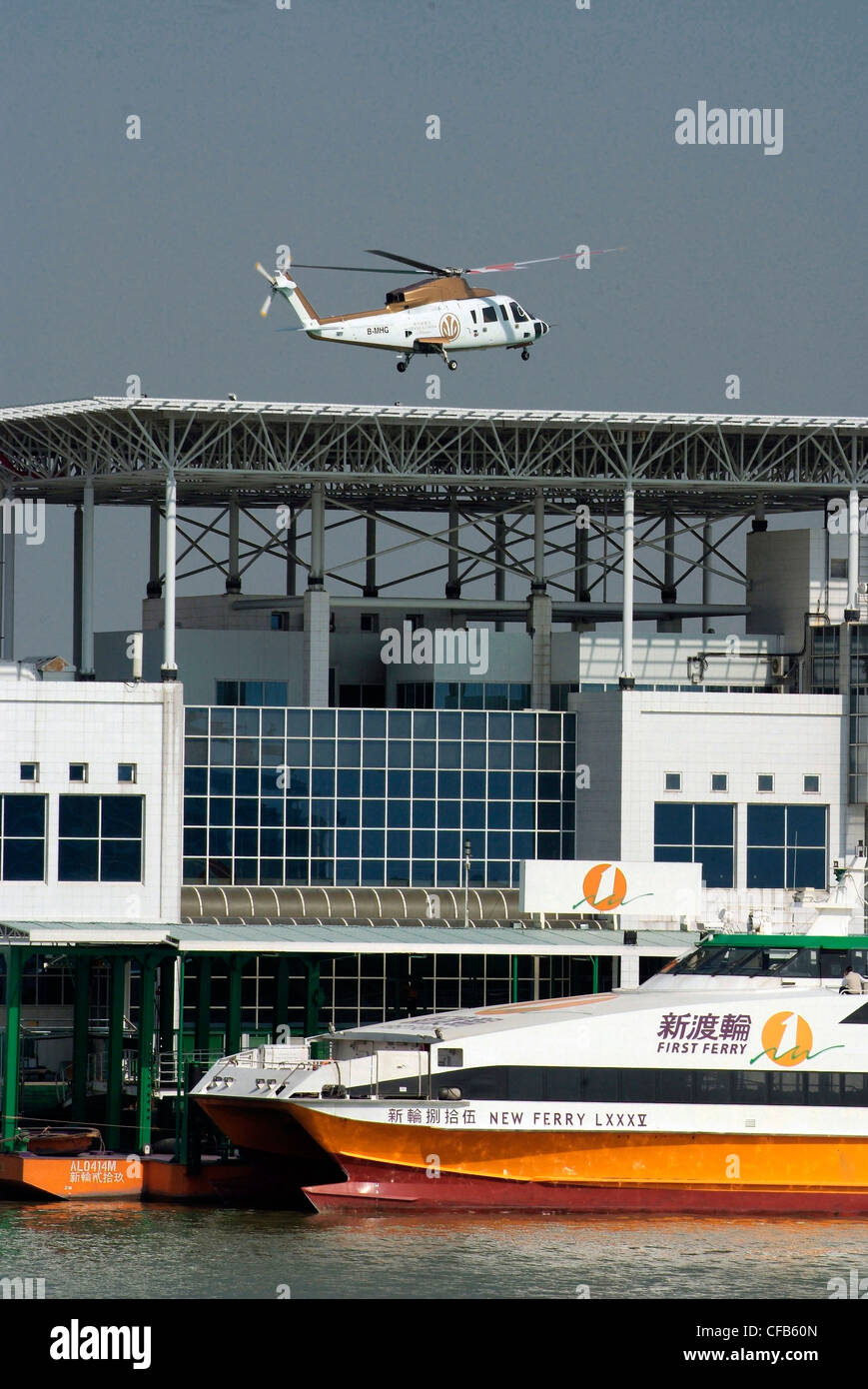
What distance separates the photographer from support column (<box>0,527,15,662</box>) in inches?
4311

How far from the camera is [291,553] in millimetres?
114312

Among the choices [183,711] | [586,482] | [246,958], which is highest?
[586,482]

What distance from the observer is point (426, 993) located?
8988 cm

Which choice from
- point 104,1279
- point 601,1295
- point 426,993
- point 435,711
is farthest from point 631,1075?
point 435,711

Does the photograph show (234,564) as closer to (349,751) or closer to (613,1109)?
(349,751)

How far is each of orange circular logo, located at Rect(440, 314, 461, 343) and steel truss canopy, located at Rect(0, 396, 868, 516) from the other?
4.71 m

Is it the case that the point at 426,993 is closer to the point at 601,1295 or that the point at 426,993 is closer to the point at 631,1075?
the point at 631,1075

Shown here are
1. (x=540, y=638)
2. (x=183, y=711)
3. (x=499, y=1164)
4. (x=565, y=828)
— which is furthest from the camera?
(x=540, y=638)

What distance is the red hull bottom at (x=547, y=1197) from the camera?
215 ft

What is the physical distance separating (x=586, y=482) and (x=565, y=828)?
594 inches

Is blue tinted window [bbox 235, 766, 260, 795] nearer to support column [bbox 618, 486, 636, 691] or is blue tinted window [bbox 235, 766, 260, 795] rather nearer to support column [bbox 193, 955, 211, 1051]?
support column [bbox 193, 955, 211, 1051]

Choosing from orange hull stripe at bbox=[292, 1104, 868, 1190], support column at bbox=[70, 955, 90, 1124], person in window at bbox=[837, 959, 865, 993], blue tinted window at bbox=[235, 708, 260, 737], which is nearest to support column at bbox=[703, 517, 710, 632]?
blue tinted window at bbox=[235, 708, 260, 737]

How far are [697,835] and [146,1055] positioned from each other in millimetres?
27680
